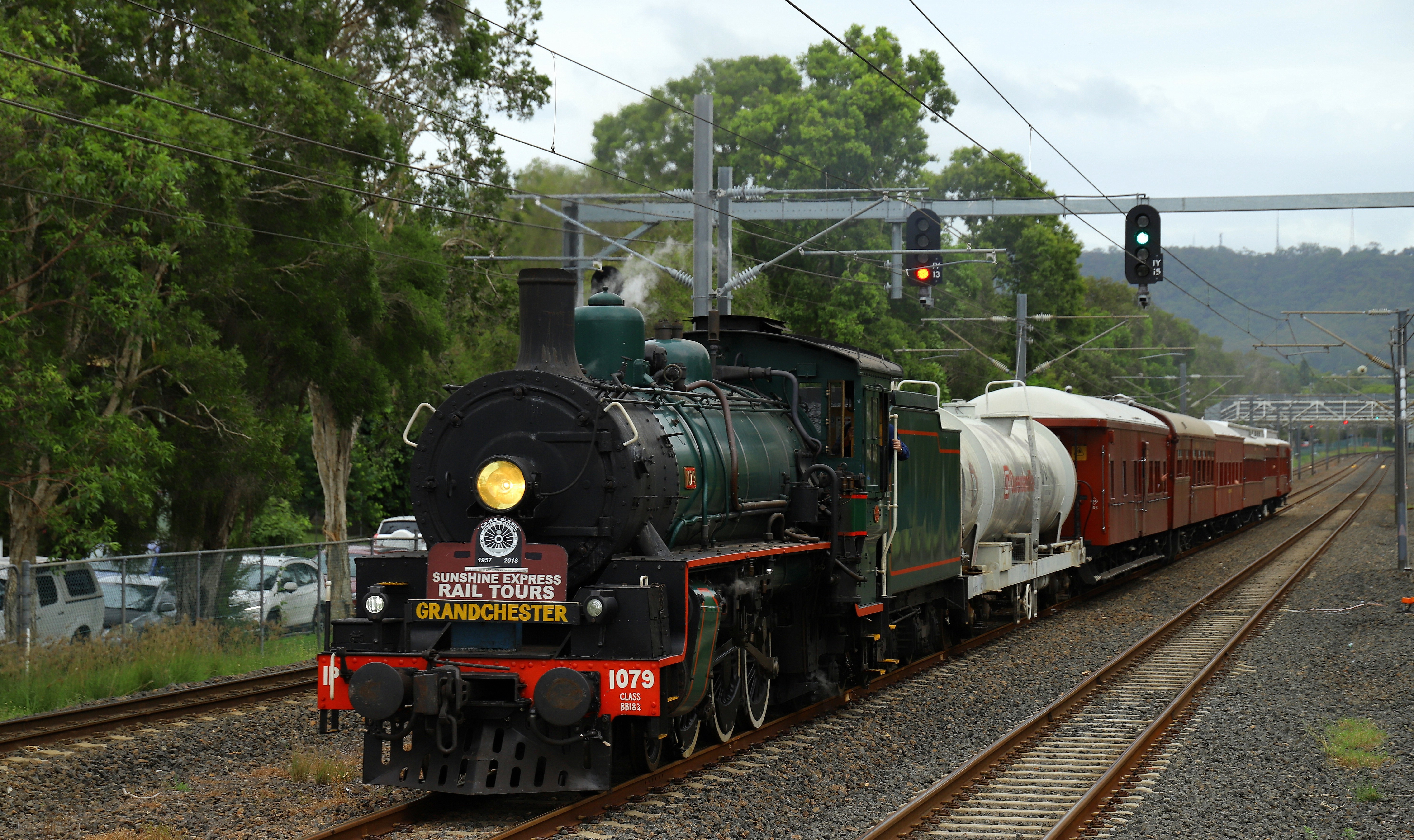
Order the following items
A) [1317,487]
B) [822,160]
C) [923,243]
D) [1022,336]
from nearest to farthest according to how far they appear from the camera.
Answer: [923,243]
[1022,336]
[822,160]
[1317,487]

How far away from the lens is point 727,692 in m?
A: 9.93

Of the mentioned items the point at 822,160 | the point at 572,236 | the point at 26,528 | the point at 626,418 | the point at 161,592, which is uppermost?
the point at 822,160

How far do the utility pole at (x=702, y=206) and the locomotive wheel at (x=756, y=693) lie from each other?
20.1 feet

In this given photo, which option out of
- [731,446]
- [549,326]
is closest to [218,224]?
[549,326]

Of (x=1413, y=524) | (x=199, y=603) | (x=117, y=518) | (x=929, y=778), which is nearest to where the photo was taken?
(x=929, y=778)

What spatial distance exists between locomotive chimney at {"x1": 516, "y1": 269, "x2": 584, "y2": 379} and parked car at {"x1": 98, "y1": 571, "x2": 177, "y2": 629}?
8.59 meters

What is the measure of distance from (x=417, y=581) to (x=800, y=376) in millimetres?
4567

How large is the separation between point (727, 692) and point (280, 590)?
31.2 feet

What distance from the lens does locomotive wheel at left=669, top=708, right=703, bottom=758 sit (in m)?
9.09

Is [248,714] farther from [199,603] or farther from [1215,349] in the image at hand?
[1215,349]

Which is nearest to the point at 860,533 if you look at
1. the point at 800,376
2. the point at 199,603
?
the point at 800,376

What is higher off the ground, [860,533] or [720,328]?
[720,328]

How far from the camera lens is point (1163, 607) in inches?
811

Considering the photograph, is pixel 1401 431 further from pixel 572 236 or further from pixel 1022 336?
pixel 572 236
